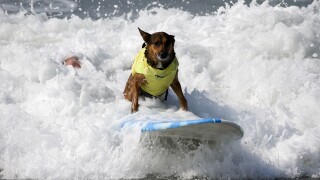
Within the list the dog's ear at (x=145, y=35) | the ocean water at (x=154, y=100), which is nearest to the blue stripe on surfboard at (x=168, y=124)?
the ocean water at (x=154, y=100)

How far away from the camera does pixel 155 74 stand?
20.5 ft

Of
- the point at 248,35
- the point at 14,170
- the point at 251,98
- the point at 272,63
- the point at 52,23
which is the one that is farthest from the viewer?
the point at 52,23

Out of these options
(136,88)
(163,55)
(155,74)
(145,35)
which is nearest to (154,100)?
(136,88)

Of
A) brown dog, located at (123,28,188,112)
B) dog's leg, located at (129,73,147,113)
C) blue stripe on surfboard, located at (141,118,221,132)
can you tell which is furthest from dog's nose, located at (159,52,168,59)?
blue stripe on surfboard, located at (141,118,221,132)

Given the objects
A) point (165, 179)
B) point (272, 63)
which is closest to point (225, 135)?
point (165, 179)

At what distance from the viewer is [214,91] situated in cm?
841

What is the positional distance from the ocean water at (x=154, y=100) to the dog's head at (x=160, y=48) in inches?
22.8

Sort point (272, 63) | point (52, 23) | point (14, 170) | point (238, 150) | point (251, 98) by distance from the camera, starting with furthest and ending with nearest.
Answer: point (52, 23) < point (272, 63) < point (251, 98) < point (238, 150) < point (14, 170)

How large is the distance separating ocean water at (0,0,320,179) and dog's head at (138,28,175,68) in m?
0.58

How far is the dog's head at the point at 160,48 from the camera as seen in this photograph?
5.97 meters

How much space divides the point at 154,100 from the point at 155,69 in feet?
1.74

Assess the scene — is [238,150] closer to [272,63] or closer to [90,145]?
[90,145]

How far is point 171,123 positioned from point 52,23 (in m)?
6.89

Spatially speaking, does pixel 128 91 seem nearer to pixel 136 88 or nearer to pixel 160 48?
pixel 136 88
